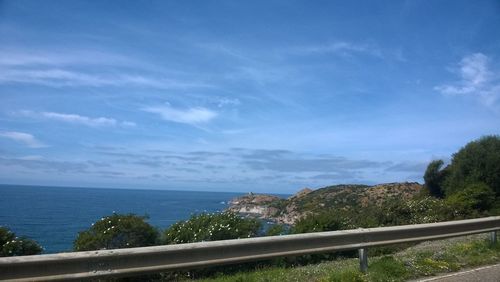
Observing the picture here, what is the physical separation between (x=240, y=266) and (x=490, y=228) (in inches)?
240

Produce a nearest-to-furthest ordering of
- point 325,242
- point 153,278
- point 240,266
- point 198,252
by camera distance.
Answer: point 198,252 < point 325,242 < point 153,278 < point 240,266

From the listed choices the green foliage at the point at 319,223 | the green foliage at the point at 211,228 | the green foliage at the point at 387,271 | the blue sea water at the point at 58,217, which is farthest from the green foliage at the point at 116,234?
the green foliage at the point at 387,271

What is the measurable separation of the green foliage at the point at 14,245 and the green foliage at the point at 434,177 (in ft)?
146

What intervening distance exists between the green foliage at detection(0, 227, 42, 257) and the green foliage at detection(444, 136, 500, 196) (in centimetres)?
3286

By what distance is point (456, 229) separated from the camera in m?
10.4

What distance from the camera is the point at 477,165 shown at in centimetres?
3916

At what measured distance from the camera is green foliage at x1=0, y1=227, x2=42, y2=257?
1011 centimetres

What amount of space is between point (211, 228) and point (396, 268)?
603 cm

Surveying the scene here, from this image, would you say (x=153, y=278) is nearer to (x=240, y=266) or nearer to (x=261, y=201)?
(x=240, y=266)

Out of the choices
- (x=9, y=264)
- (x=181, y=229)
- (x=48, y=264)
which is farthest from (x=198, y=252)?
(x=181, y=229)

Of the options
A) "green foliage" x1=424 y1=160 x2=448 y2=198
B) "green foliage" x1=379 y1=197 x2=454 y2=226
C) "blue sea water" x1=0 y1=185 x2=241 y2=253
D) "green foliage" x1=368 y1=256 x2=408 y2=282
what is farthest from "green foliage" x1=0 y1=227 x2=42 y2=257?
"green foliage" x1=424 y1=160 x2=448 y2=198

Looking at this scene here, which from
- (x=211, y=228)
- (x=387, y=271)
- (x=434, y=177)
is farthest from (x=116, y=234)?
(x=434, y=177)

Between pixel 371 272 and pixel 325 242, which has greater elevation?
pixel 325 242

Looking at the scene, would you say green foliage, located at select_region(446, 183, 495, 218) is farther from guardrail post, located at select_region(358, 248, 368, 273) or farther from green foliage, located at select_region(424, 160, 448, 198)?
green foliage, located at select_region(424, 160, 448, 198)
